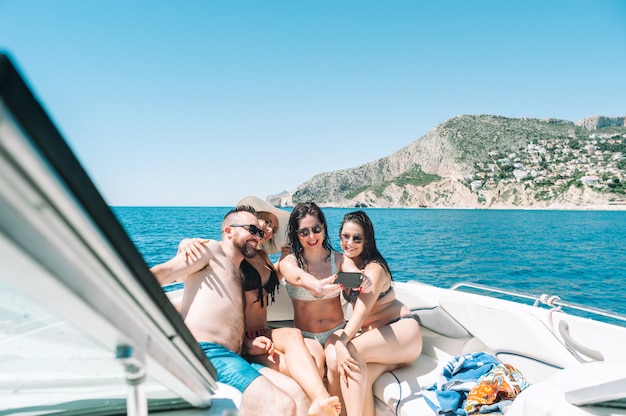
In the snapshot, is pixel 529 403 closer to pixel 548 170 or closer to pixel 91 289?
pixel 91 289

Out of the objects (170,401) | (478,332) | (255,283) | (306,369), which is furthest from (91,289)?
(478,332)

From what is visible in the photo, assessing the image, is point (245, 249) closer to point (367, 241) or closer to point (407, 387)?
point (367, 241)

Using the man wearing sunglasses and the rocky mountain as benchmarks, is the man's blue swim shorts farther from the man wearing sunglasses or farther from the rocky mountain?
the rocky mountain

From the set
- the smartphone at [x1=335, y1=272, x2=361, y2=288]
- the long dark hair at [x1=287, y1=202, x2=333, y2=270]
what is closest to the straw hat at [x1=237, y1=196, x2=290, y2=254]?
the long dark hair at [x1=287, y1=202, x2=333, y2=270]

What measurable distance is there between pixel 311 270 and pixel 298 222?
0.40 metres

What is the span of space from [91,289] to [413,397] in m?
2.59

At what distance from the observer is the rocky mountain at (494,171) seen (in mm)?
69312

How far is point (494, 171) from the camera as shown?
80438 mm

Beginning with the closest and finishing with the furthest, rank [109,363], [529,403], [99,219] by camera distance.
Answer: [99,219]
[109,363]
[529,403]

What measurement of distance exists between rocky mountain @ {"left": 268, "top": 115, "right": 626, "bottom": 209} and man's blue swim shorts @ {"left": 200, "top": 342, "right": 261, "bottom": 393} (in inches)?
3175

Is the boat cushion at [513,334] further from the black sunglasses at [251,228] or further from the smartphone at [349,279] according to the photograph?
the black sunglasses at [251,228]

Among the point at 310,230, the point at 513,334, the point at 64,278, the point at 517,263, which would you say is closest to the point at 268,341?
the point at 310,230

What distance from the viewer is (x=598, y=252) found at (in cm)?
2255

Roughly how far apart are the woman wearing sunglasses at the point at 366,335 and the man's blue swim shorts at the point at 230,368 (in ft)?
2.16
